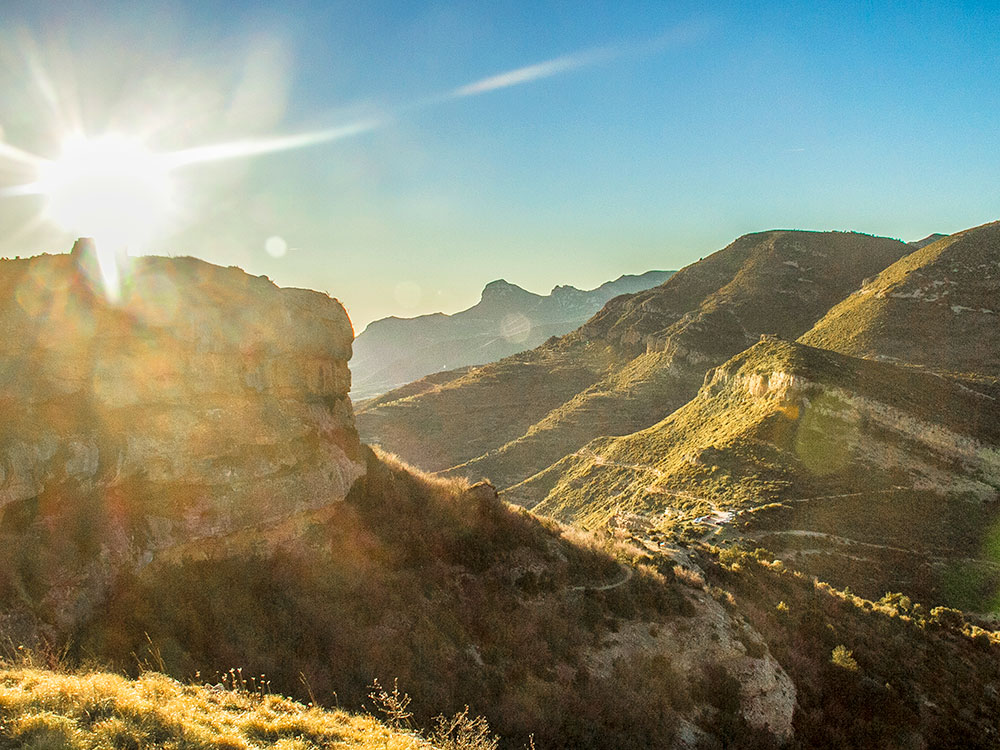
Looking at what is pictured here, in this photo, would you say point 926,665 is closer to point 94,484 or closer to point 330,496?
point 330,496

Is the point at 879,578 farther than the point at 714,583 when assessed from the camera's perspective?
Yes

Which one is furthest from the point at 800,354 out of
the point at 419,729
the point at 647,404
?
the point at 419,729

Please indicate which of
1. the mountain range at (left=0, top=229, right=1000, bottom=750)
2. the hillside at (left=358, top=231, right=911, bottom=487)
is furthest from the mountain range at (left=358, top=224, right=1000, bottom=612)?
the mountain range at (left=0, top=229, right=1000, bottom=750)

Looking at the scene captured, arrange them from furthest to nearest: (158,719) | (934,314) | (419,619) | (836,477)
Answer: (934,314) → (836,477) → (419,619) → (158,719)

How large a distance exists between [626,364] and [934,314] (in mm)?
41914

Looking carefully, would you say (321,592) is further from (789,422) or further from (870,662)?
(789,422)

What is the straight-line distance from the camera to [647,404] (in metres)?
73.1

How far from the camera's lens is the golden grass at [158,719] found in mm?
5406

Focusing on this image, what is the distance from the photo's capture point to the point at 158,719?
6195mm

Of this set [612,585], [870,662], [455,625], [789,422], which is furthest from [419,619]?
[789,422]

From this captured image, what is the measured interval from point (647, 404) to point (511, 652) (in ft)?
207

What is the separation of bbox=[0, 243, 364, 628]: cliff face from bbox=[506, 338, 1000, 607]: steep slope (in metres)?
25.6

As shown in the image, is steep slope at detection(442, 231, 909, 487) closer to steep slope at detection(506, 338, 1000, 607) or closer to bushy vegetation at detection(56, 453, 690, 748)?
steep slope at detection(506, 338, 1000, 607)

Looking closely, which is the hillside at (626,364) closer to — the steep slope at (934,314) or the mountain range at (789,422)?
the mountain range at (789,422)
